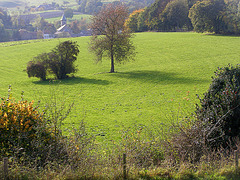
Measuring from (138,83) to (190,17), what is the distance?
62.1m

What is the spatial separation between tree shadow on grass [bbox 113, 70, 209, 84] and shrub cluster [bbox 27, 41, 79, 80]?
827cm

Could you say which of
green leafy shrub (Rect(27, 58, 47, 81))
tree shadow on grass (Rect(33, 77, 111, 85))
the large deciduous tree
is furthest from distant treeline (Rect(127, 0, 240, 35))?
green leafy shrub (Rect(27, 58, 47, 81))

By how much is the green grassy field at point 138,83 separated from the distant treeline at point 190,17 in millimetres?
9121

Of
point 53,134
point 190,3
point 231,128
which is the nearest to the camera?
point 53,134

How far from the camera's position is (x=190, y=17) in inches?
3553

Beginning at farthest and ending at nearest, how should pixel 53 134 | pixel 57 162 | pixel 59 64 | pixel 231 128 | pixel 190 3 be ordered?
→ pixel 190 3 < pixel 59 64 < pixel 231 128 < pixel 53 134 < pixel 57 162

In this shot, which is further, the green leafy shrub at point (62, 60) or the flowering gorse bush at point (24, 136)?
the green leafy shrub at point (62, 60)

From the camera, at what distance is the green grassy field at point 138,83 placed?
22127mm

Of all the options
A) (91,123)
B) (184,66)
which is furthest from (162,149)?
(184,66)

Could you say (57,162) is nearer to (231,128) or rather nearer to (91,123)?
(231,128)

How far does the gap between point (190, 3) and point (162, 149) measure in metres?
102

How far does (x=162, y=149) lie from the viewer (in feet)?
33.7

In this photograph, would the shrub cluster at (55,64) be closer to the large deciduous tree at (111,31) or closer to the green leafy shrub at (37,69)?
the green leafy shrub at (37,69)

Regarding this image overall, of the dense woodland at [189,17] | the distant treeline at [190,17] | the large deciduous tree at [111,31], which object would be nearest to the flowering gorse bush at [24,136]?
the large deciduous tree at [111,31]
